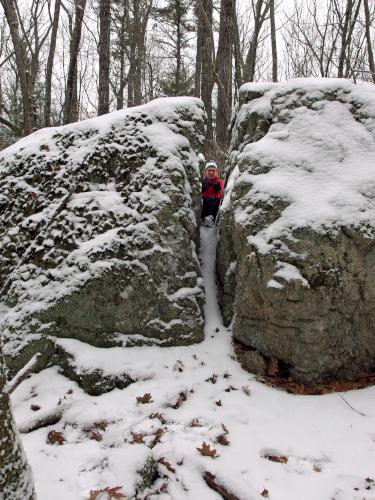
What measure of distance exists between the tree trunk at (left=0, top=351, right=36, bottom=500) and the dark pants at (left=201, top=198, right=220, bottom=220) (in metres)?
4.54

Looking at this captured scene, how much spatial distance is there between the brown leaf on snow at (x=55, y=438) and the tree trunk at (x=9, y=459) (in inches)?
44.1

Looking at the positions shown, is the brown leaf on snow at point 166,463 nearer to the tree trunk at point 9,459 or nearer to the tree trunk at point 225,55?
the tree trunk at point 9,459

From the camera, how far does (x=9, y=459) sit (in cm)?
204

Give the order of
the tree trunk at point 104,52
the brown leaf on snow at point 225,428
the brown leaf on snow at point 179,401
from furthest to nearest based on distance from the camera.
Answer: the tree trunk at point 104,52 → the brown leaf on snow at point 179,401 → the brown leaf on snow at point 225,428

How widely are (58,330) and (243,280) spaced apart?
2.24 m

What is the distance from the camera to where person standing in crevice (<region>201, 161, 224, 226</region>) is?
6.19 meters

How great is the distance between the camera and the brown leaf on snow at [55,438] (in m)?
3.24

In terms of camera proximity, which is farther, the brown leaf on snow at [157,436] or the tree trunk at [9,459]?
the brown leaf on snow at [157,436]

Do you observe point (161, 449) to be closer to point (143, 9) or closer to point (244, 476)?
point (244, 476)

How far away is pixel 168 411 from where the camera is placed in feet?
11.9

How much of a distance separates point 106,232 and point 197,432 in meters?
2.59

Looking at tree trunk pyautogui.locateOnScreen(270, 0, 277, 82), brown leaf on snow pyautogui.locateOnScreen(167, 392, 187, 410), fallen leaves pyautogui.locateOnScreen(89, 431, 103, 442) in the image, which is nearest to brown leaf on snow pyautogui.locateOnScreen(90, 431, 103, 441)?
fallen leaves pyautogui.locateOnScreen(89, 431, 103, 442)

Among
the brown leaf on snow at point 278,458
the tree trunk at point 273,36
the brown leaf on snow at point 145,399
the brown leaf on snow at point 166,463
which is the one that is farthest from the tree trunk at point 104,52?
the brown leaf on snow at point 278,458

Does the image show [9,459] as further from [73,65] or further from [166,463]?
[73,65]
